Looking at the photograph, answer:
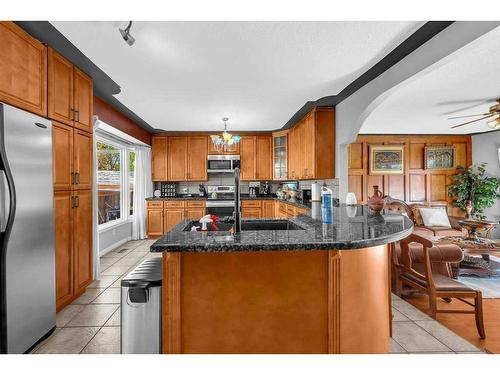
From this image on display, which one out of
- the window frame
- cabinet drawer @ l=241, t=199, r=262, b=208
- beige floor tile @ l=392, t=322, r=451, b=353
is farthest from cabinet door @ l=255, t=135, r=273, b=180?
beige floor tile @ l=392, t=322, r=451, b=353

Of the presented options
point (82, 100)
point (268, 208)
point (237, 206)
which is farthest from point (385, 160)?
point (82, 100)

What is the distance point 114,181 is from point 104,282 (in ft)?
8.09

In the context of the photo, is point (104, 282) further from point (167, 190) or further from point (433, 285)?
point (433, 285)

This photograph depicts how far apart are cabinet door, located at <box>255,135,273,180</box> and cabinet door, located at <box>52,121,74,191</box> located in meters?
Result: 3.96

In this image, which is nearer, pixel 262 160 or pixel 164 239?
pixel 164 239

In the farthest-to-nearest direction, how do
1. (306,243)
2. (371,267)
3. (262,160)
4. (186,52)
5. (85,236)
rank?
(262,160) < (85,236) < (186,52) < (371,267) < (306,243)

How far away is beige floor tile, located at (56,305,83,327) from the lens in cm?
224

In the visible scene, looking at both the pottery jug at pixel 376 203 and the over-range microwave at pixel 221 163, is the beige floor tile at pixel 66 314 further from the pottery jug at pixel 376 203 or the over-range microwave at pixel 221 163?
the over-range microwave at pixel 221 163

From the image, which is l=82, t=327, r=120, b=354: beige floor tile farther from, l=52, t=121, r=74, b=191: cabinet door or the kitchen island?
l=52, t=121, r=74, b=191: cabinet door

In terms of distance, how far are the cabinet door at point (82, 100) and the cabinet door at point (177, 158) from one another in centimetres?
300

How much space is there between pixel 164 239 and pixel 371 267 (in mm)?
1241
